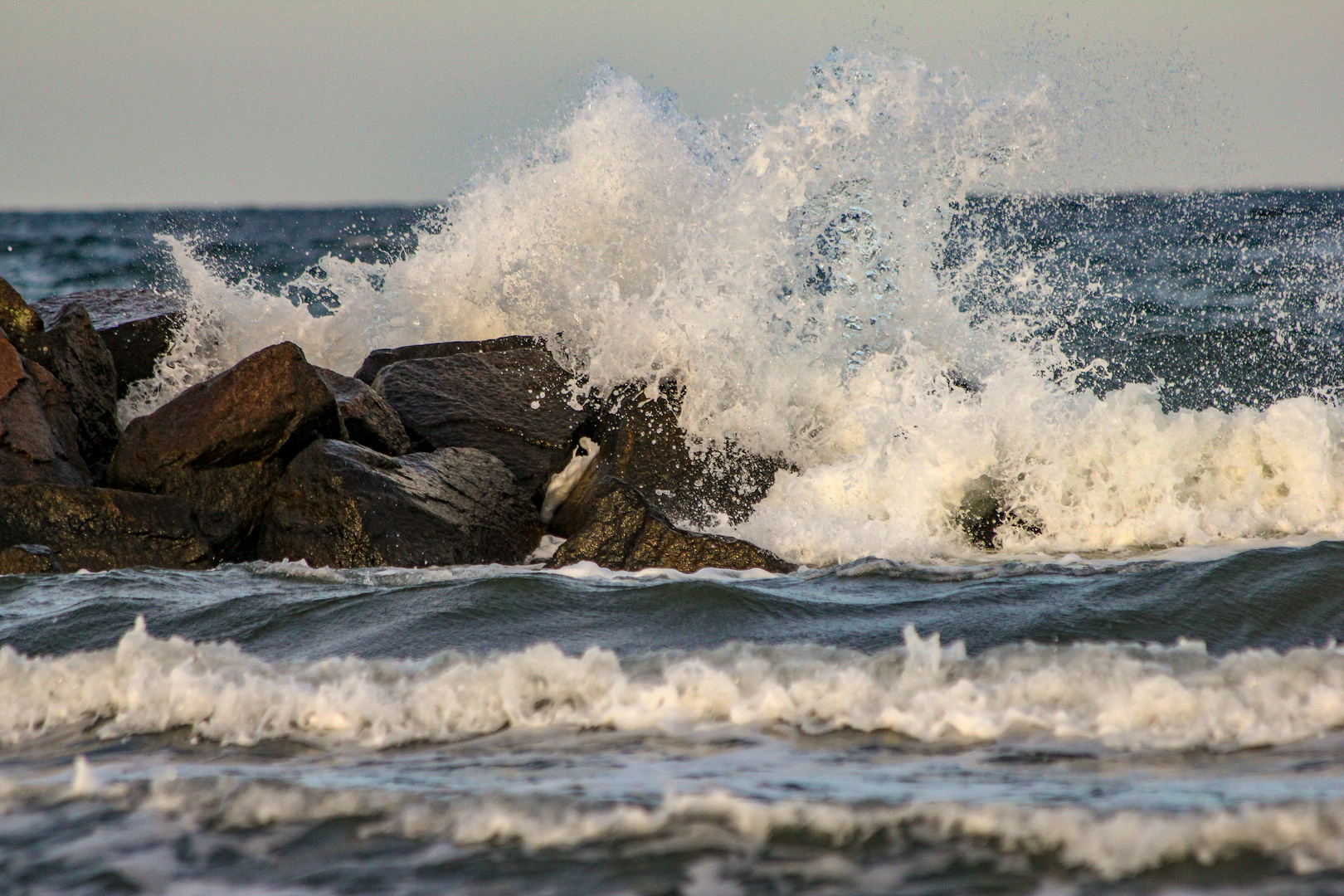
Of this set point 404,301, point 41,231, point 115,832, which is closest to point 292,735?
point 115,832

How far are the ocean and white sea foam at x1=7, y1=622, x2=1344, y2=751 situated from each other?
11mm

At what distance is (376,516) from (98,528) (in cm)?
113

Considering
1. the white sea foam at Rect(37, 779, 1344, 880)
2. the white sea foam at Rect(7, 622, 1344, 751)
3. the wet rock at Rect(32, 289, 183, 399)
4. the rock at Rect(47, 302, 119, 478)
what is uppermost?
the wet rock at Rect(32, 289, 183, 399)

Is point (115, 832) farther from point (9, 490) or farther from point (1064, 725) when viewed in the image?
point (9, 490)

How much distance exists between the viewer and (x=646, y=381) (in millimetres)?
6008

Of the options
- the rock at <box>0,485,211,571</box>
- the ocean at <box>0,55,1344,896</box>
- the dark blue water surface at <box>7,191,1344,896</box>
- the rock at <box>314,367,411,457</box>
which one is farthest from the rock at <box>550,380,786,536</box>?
the rock at <box>0,485,211,571</box>

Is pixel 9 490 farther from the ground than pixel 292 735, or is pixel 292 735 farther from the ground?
pixel 9 490

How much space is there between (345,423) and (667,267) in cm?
231

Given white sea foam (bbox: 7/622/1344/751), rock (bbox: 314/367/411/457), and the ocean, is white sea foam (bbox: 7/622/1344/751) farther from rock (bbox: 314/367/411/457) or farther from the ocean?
rock (bbox: 314/367/411/457)

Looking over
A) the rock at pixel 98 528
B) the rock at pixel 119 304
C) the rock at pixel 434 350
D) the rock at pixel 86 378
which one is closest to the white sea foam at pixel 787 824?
the rock at pixel 98 528

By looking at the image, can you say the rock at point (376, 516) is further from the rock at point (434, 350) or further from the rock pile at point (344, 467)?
the rock at point (434, 350)

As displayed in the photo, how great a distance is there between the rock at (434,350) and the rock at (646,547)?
188 cm

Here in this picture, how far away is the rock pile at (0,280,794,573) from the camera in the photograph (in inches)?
185

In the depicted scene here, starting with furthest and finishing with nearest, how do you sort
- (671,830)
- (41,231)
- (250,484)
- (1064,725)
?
(41,231) < (250,484) < (1064,725) < (671,830)
